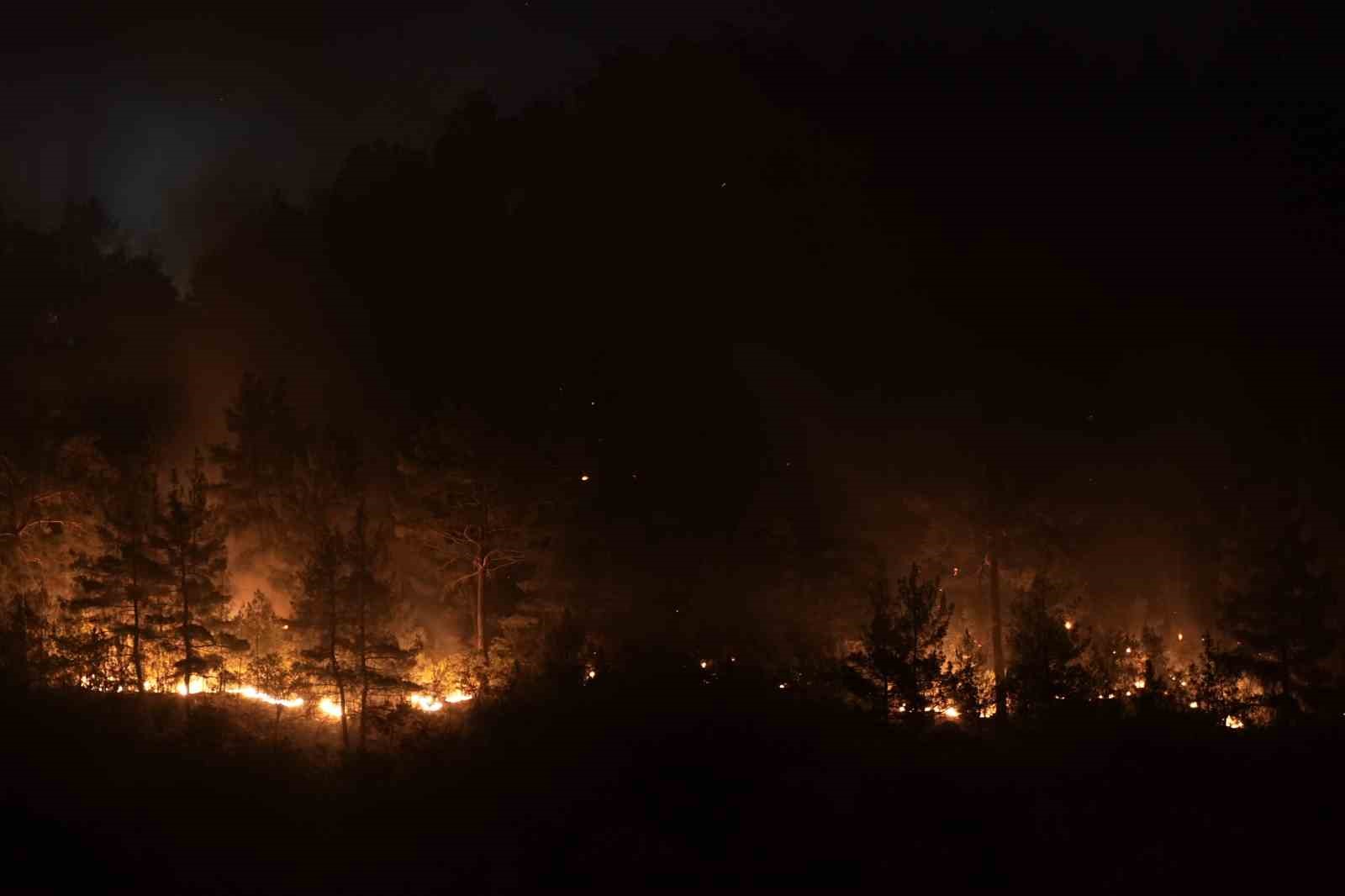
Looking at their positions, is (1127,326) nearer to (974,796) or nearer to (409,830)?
(974,796)

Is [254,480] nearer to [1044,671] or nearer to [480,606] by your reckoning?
[480,606]

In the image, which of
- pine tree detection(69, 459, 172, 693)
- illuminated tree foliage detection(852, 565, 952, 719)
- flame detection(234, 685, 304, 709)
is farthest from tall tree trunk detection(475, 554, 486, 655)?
illuminated tree foliage detection(852, 565, 952, 719)

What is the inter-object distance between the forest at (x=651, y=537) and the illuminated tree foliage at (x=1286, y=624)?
138mm

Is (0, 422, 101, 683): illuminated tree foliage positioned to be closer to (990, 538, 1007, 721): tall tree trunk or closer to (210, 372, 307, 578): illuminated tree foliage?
(210, 372, 307, 578): illuminated tree foliage

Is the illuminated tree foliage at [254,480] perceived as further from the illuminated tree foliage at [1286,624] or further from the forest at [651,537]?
the illuminated tree foliage at [1286,624]

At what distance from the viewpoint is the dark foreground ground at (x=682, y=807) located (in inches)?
420

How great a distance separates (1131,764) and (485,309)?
3520 cm

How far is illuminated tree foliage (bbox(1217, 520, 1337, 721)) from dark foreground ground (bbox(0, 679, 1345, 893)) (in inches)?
376

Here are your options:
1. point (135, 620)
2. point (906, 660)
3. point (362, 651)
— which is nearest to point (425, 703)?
point (362, 651)

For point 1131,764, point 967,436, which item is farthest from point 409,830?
point 967,436

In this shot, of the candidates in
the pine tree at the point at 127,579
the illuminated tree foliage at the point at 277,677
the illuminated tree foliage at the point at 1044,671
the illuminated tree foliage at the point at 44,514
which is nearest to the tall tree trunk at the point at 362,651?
the illuminated tree foliage at the point at 277,677

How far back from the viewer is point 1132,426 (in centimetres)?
4500

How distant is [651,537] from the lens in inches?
1555

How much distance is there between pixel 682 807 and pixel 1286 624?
17246 mm
